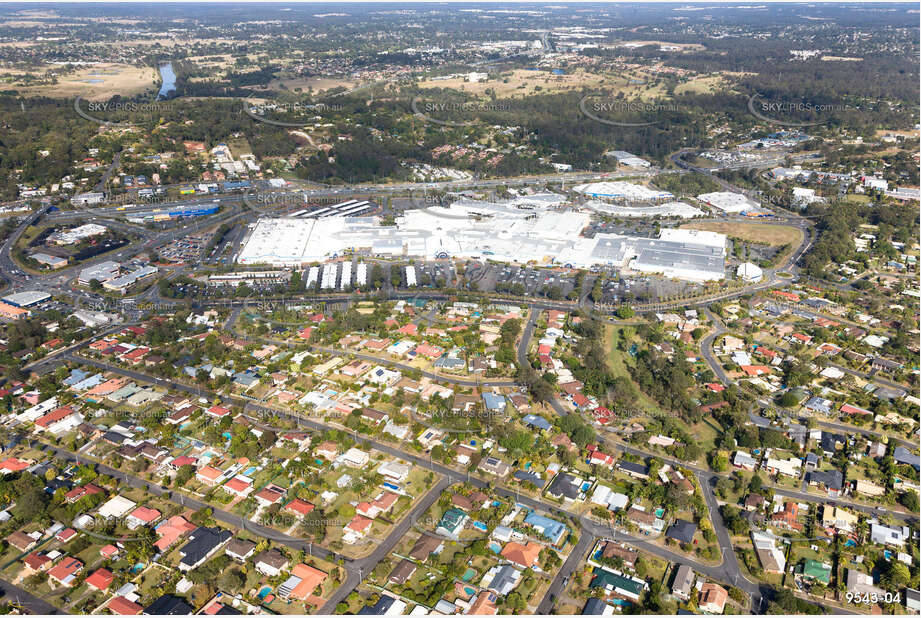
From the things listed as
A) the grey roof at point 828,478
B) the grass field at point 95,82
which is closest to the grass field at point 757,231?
the grey roof at point 828,478

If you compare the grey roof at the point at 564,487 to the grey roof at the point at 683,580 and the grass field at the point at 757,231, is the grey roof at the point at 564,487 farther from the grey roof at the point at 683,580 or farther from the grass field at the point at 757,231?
the grass field at the point at 757,231

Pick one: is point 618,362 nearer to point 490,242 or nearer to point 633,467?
point 633,467

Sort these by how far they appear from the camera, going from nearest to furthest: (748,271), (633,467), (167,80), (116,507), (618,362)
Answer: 1. (116,507)
2. (633,467)
3. (618,362)
4. (748,271)
5. (167,80)

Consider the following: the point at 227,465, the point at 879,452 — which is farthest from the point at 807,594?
the point at 227,465

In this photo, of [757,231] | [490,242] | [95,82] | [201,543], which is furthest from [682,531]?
[95,82]

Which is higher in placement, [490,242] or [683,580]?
[490,242]

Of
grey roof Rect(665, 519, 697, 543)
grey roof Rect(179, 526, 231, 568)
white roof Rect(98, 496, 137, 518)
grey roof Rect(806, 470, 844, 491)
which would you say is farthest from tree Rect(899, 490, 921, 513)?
white roof Rect(98, 496, 137, 518)

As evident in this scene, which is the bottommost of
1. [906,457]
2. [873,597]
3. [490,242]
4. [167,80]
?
[873,597]

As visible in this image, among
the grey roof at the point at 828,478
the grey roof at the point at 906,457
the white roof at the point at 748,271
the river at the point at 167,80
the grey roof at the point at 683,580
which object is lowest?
the grey roof at the point at 683,580
